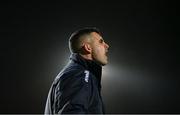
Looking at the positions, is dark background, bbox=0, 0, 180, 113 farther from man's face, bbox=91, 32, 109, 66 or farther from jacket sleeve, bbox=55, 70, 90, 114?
jacket sleeve, bbox=55, 70, 90, 114

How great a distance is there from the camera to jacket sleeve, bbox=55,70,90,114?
81 cm

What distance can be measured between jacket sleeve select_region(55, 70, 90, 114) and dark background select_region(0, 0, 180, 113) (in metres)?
0.58

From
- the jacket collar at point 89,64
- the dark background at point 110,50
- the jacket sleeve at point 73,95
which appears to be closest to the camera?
the jacket sleeve at point 73,95

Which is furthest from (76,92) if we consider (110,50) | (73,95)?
(110,50)

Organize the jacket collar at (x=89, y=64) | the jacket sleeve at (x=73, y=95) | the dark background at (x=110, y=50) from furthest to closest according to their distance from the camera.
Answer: the dark background at (x=110, y=50) → the jacket collar at (x=89, y=64) → the jacket sleeve at (x=73, y=95)

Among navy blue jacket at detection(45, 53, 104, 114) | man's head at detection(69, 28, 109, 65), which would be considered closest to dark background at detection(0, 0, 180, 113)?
man's head at detection(69, 28, 109, 65)

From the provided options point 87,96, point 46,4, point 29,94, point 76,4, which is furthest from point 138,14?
point 87,96

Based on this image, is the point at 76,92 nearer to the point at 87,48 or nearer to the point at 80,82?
the point at 80,82

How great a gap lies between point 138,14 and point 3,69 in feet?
2.19

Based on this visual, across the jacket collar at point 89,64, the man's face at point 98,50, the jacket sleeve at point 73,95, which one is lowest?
the jacket sleeve at point 73,95

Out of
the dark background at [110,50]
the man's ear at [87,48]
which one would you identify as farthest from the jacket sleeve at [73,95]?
the dark background at [110,50]

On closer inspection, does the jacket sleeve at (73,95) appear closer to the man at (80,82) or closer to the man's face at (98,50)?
the man at (80,82)

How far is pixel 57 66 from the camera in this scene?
4.72ft

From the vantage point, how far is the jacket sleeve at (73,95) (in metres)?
0.81
